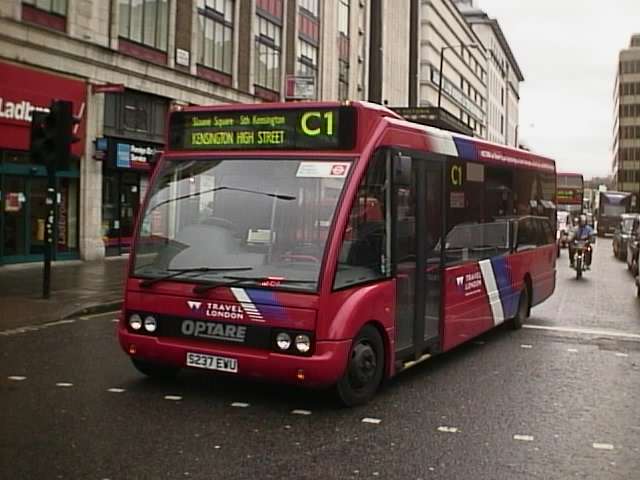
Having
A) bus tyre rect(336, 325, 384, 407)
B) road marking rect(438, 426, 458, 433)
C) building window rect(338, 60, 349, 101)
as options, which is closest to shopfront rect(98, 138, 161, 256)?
bus tyre rect(336, 325, 384, 407)

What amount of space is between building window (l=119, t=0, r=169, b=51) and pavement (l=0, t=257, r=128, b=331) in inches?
299

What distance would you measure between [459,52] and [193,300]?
77710mm

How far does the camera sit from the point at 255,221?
21.2 feet

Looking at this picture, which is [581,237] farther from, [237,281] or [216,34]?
[237,281]

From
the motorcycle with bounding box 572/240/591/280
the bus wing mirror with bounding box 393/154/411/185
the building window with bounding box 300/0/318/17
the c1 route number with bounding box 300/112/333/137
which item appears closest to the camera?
the c1 route number with bounding box 300/112/333/137

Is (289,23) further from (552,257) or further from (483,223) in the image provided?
(483,223)

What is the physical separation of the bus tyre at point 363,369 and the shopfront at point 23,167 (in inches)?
590

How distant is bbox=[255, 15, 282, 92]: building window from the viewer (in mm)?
32812

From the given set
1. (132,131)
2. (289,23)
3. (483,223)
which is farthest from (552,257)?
(289,23)

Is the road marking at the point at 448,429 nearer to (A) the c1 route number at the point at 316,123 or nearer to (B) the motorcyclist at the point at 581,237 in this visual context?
(A) the c1 route number at the point at 316,123

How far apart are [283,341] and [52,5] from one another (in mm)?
17386

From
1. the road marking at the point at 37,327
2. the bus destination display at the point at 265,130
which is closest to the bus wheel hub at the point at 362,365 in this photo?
the bus destination display at the point at 265,130

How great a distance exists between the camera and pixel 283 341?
20.2 feet

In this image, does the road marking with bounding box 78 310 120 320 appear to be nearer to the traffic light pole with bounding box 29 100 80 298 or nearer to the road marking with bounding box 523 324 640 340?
the traffic light pole with bounding box 29 100 80 298
